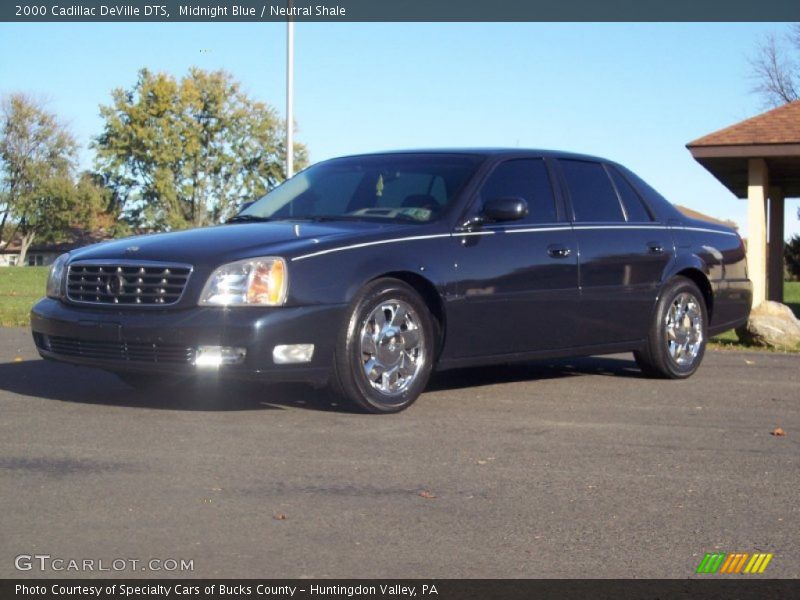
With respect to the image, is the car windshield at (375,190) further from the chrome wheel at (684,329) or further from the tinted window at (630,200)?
the chrome wheel at (684,329)

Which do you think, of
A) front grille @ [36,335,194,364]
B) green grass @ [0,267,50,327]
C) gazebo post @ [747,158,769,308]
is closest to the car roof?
front grille @ [36,335,194,364]

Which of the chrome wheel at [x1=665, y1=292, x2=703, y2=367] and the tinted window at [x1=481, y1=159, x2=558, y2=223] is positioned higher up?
the tinted window at [x1=481, y1=159, x2=558, y2=223]

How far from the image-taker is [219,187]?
238 ft

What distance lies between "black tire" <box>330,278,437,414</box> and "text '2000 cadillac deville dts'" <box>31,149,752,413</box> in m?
0.01

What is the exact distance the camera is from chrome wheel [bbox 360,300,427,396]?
7.40 meters

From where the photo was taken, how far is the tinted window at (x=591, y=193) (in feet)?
29.6

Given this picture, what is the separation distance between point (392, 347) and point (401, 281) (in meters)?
0.40

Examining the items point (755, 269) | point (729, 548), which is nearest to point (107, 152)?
point (755, 269)

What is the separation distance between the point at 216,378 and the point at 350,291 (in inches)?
35.5

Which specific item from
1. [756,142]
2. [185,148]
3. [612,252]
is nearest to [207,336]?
[612,252]

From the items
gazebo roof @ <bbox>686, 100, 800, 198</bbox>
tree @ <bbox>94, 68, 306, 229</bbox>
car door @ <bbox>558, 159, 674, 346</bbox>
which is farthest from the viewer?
tree @ <bbox>94, 68, 306, 229</bbox>

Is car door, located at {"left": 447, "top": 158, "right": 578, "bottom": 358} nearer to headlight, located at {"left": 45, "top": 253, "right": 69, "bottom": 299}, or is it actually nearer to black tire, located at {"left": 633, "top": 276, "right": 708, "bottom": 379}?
black tire, located at {"left": 633, "top": 276, "right": 708, "bottom": 379}

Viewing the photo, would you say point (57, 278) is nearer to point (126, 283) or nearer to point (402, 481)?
point (126, 283)

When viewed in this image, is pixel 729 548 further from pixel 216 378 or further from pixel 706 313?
pixel 706 313
